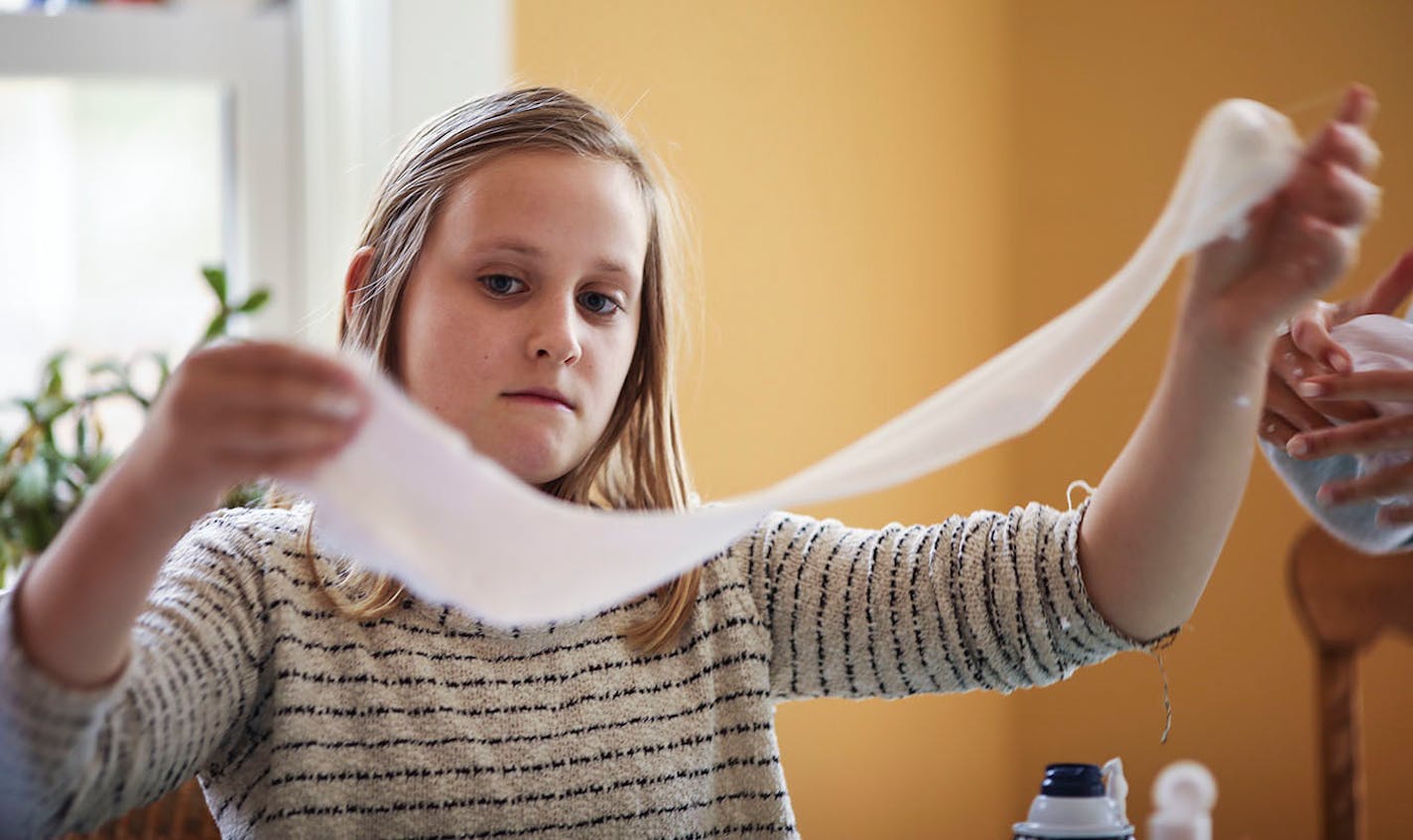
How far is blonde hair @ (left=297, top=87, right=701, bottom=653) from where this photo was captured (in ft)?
3.08

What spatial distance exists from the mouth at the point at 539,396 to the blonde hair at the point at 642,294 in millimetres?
128

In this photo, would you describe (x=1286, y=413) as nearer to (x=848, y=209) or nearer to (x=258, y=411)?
(x=258, y=411)

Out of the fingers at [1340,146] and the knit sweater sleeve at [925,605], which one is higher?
the fingers at [1340,146]

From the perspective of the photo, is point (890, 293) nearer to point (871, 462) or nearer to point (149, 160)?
point (149, 160)

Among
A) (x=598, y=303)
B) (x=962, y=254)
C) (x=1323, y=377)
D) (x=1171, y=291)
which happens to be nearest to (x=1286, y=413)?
(x=1323, y=377)

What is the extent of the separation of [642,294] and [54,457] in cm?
69

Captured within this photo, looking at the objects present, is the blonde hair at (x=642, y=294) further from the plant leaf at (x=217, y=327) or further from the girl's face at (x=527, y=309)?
the plant leaf at (x=217, y=327)

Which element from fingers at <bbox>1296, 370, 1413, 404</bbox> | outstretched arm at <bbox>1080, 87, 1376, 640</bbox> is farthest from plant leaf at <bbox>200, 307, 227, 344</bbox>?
fingers at <bbox>1296, 370, 1413, 404</bbox>

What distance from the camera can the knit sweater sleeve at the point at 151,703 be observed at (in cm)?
58

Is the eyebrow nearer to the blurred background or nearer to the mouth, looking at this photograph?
the mouth

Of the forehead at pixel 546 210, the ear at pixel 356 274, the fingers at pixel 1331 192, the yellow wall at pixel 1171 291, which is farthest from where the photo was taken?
the yellow wall at pixel 1171 291

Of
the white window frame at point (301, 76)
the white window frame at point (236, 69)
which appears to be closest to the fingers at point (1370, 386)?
the white window frame at point (301, 76)

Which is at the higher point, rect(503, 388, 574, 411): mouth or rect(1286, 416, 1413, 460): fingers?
rect(503, 388, 574, 411): mouth

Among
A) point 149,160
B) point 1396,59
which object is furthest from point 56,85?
point 1396,59
